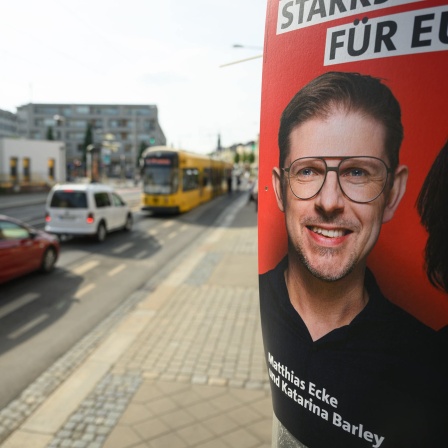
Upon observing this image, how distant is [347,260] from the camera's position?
163cm

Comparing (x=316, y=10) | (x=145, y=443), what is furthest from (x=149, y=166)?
(x=316, y=10)

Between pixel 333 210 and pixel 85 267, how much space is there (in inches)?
418

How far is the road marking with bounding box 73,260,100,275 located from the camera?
1102 cm

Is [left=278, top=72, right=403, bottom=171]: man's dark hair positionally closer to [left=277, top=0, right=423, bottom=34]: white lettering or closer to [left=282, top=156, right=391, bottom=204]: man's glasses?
[left=282, top=156, right=391, bottom=204]: man's glasses

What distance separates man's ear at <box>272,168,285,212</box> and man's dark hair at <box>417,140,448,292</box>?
53 cm

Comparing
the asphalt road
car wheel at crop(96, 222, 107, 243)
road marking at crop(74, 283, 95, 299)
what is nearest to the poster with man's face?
the asphalt road

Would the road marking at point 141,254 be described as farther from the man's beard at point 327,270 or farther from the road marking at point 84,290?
the man's beard at point 327,270

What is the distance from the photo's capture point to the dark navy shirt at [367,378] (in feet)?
4.86

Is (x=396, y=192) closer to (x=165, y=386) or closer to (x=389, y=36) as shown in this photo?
(x=389, y=36)

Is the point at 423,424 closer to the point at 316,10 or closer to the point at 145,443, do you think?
the point at 316,10

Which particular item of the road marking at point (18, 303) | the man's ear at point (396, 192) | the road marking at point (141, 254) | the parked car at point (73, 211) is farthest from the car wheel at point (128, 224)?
the man's ear at point (396, 192)

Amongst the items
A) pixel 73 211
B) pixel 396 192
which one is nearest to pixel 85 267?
pixel 73 211

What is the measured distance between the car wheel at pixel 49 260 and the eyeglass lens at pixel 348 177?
9.70m

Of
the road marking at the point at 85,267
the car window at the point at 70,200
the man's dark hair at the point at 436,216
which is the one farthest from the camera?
the car window at the point at 70,200
